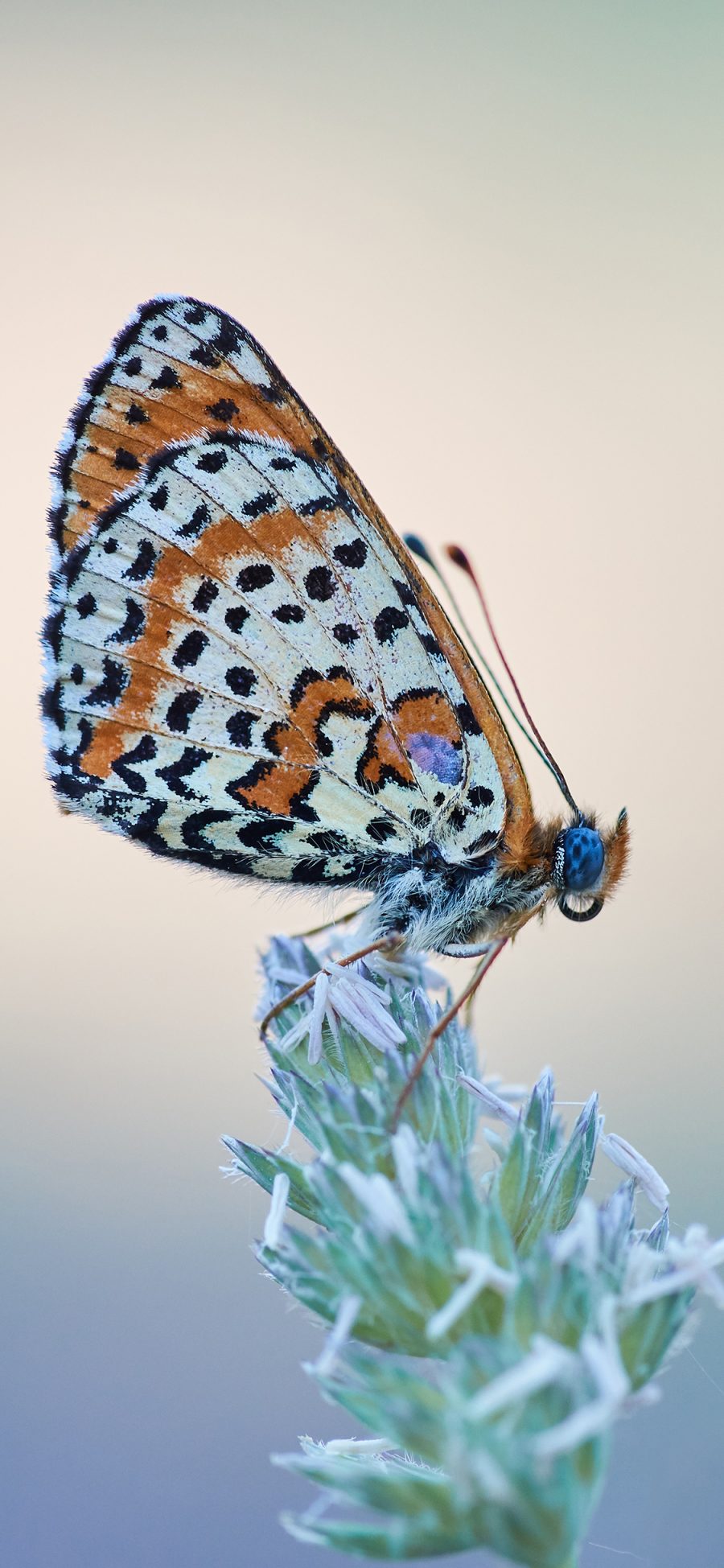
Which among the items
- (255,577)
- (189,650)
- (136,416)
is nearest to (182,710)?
(189,650)

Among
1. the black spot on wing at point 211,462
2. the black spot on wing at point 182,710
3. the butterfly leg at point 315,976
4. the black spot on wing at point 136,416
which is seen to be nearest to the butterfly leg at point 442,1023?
the butterfly leg at point 315,976

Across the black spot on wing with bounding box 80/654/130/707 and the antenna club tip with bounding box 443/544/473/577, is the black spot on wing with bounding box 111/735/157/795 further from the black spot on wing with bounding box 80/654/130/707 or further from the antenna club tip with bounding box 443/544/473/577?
the antenna club tip with bounding box 443/544/473/577

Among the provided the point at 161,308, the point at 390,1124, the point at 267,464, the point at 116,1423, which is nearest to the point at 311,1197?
the point at 390,1124

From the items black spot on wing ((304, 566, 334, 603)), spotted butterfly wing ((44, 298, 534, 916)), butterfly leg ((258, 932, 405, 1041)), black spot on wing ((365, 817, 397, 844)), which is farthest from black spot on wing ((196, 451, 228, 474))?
butterfly leg ((258, 932, 405, 1041))

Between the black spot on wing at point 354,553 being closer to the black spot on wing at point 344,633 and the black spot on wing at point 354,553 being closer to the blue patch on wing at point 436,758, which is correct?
the black spot on wing at point 344,633

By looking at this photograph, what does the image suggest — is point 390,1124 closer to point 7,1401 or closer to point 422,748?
point 422,748
